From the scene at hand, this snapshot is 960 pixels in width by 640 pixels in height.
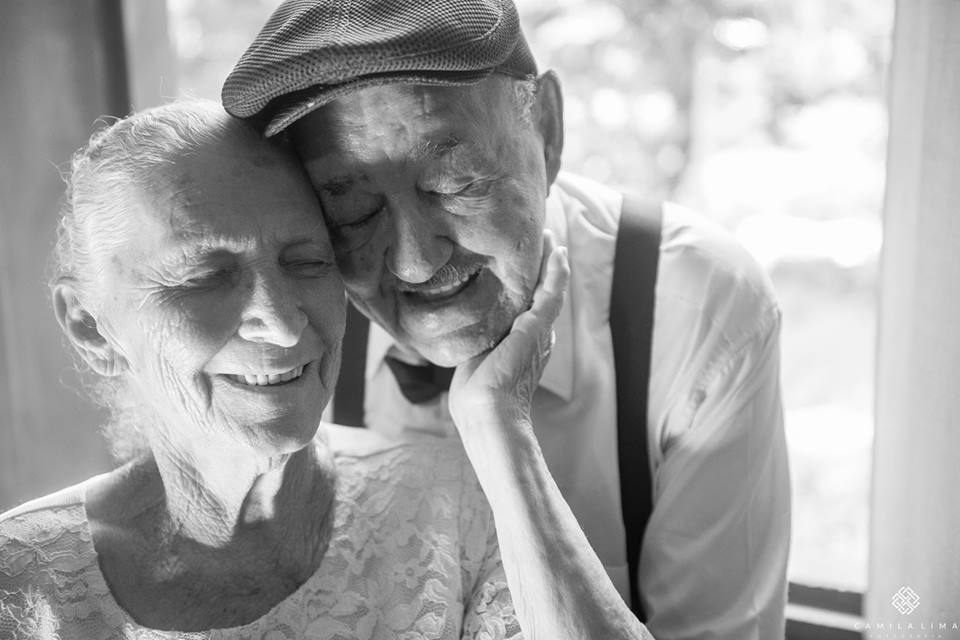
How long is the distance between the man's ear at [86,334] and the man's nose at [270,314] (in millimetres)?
240

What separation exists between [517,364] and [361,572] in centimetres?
41

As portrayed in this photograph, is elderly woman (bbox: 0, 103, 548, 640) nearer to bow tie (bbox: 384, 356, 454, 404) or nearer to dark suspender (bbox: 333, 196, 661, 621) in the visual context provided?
bow tie (bbox: 384, 356, 454, 404)

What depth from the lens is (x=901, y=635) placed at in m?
1.93

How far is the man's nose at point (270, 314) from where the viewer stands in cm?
129

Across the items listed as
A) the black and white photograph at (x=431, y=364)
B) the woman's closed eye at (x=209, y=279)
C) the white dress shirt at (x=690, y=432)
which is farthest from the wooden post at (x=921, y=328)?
the woman's closed eye at (x=209, y=279)

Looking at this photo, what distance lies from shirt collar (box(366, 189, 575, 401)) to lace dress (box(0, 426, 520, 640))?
0.92 feet

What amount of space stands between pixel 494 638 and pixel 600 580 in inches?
7.9

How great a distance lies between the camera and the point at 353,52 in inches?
50.1

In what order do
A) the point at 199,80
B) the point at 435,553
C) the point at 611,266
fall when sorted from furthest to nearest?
1. the point at 199,80
2. the point at 611,266
3. the point at 435,553

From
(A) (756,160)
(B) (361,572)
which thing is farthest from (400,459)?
(A) (756,160)

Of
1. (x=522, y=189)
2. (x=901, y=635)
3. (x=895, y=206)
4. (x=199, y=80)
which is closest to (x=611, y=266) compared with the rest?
(x=522, y=189)

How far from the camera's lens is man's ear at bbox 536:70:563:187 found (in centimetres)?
166

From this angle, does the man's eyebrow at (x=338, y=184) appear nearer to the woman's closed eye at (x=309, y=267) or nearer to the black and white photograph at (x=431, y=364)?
the black and white photograph at (x=431, y=364)

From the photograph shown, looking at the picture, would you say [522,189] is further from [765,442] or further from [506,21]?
[765,442]
